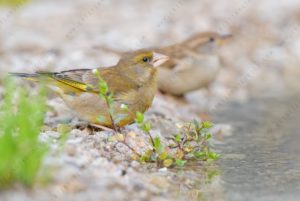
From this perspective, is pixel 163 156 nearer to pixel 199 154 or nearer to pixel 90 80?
pixel 199 154

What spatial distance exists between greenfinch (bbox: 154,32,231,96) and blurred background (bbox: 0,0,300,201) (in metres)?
0.37

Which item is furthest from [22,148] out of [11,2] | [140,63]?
[11,2]

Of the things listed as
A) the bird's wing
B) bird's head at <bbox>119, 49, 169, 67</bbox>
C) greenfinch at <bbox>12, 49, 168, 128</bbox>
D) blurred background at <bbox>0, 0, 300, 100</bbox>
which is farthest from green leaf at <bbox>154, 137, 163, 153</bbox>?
blurred background at <bbox>0, 0, 300, 100</bbox>

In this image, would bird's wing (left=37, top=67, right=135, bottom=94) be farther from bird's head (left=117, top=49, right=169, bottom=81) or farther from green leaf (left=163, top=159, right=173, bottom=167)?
green leaf (left=163, top=159, right=173, bottom=167)

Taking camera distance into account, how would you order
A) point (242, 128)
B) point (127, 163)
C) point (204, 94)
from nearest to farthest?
point (127, 163)
point (242, 128)
point (204, 94)

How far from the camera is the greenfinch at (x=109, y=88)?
6.77m

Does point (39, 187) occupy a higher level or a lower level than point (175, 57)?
lower

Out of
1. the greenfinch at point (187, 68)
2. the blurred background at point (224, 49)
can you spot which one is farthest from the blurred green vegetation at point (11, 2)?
the greenfinch at point (187, 68)

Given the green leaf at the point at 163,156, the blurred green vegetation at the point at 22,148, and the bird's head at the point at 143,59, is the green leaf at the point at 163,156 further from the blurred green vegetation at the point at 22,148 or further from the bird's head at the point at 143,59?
the bird's head at the point at 143,59

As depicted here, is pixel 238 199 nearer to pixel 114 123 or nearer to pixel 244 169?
pixel 244 169

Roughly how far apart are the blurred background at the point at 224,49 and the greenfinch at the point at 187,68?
0.37 m

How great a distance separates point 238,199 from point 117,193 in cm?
93

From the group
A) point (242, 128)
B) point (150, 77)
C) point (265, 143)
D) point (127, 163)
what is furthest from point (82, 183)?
point (242, 128)

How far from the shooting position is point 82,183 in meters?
4.79
